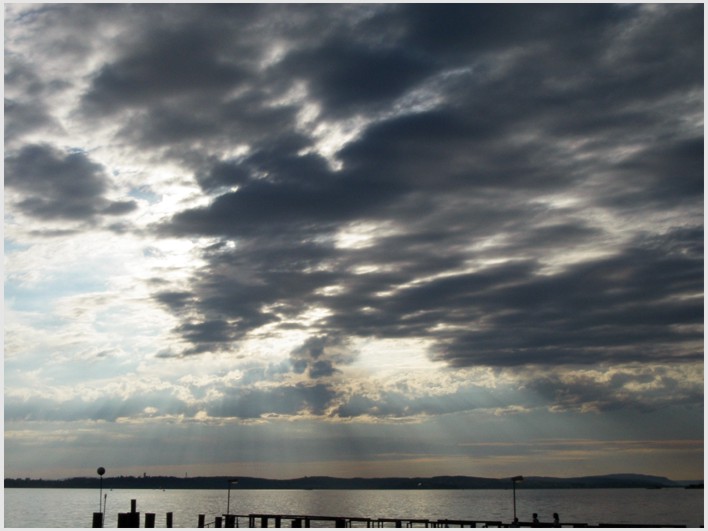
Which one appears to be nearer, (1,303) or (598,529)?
(1,303)

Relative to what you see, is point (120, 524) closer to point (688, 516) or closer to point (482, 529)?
point (482, 529)

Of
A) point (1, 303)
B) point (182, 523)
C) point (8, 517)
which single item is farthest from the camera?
point (8, 517)

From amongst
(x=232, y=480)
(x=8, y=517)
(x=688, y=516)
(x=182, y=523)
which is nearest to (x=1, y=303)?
(x=232, y=480)

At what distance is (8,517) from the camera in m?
151

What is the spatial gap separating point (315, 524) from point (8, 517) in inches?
2524

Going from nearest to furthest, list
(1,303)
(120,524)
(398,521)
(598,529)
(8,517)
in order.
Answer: (1,303), (120,524), (598,529), (398,521), (8,517)

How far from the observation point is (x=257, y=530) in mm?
71750

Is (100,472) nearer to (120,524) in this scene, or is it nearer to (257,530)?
(120,524)

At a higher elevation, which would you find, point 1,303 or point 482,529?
point 1,303

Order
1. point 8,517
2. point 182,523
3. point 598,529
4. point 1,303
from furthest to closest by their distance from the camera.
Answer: point 8,517
point 182,523
point 598,529
point 1,303

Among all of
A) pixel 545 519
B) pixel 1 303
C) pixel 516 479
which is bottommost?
pixel 545 519

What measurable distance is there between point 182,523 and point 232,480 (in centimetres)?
6450

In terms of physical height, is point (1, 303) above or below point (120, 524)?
above

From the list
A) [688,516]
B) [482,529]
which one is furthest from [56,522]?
[688,516]
